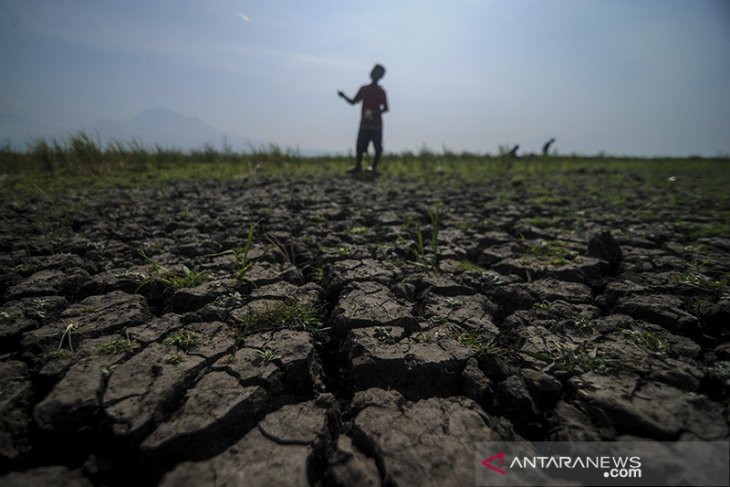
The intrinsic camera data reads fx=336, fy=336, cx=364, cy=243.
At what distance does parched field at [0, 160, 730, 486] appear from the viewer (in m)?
0.90

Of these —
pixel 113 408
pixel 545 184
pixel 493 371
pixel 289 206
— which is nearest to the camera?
pixel 113 408

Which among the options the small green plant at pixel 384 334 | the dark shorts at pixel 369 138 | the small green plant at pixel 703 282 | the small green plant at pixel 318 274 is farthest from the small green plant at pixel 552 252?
the dark shorts at pixel 369 138

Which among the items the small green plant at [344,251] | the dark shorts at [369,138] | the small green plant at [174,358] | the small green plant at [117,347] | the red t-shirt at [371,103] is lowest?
the small green plant at [174,358]

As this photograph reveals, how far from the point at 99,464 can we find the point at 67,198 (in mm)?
3925

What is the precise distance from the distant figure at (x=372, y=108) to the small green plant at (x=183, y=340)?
5.25 m

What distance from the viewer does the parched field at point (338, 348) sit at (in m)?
0.90

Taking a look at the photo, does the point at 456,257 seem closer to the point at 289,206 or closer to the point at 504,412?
the point at 504,412

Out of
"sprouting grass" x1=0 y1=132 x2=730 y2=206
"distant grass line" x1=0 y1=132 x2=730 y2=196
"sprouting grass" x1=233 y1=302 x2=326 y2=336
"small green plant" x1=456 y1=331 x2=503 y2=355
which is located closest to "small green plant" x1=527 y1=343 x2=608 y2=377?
"small green plant" x1=456 y1=331 x2=503 y2=355

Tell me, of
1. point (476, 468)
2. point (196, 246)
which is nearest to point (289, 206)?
point (196, 246)

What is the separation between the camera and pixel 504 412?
42.1 inches

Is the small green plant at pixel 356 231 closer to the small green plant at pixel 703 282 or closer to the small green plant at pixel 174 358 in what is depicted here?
the small green plant at pixel 174 358

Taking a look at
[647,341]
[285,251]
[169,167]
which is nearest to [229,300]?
[285,251]

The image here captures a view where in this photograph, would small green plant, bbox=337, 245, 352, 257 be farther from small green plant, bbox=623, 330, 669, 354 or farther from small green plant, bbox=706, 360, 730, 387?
small green plant, bbox=706, 360, 730, 387

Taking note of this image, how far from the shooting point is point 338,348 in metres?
1.40
